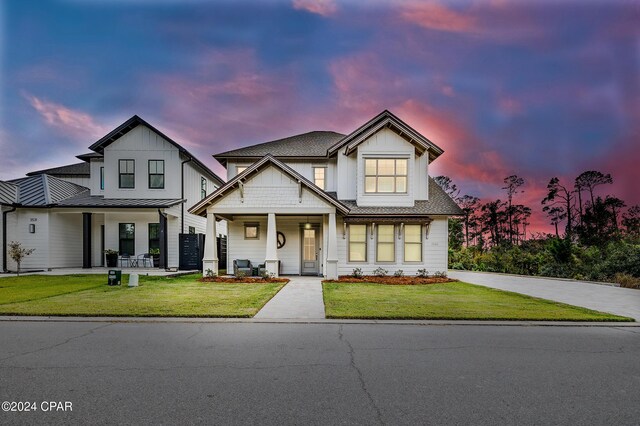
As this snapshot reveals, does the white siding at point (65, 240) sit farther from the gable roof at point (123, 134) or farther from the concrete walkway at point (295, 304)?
the concrete walkway at point (295, 304)

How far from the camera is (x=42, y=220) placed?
19.6 m

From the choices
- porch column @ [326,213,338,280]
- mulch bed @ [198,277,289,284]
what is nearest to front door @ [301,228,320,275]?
porch column @ [326,213,338,280]

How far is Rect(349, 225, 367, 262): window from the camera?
18.2m

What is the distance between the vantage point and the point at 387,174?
18547 millimetres

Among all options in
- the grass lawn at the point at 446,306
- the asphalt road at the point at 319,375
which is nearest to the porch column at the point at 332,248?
the grass lawn at the point at 446,306

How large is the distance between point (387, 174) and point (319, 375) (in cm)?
1518

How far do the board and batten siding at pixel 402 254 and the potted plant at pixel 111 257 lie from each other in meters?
14.4

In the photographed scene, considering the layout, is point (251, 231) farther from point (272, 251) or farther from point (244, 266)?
point (272, 251)

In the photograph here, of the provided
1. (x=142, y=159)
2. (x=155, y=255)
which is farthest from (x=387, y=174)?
(x=142, y=159)

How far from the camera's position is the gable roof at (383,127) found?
17938 mm

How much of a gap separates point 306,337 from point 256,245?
42.7ft

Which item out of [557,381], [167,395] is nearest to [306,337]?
[167,395]

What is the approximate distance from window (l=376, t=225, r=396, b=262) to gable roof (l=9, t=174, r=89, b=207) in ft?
62.7

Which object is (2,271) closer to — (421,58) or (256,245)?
(256,245)
